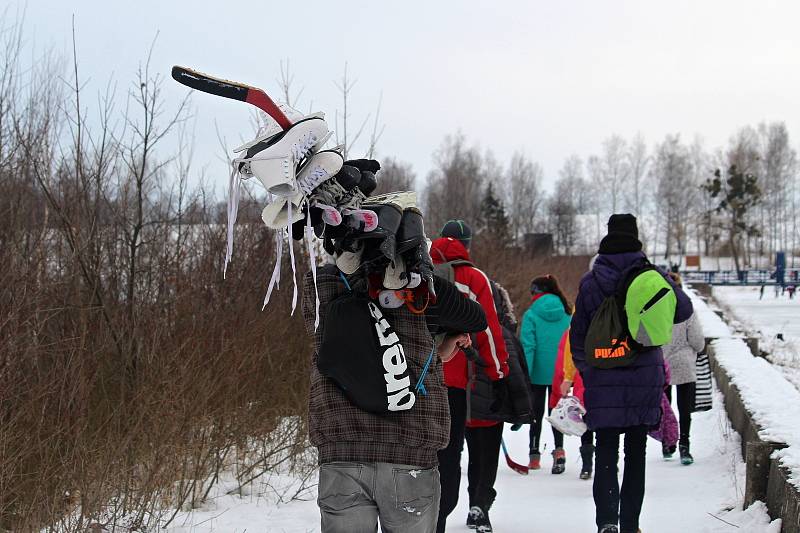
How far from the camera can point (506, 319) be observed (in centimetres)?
571

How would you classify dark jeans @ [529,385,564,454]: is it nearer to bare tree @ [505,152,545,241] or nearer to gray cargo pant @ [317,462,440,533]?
gray cargo pant @ [317,462,440,533]

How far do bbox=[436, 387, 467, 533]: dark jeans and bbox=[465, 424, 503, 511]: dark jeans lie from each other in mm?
419

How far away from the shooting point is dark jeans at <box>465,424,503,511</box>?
5.11 meters

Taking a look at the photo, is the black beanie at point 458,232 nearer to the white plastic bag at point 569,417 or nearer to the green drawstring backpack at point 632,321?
the green drawstring backpack at point 632,321

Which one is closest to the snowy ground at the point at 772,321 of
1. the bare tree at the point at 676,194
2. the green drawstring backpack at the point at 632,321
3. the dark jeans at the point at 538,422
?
the dark jeans at the point at 538,422

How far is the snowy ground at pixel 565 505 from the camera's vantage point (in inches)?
205

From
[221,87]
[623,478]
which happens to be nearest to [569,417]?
[623,478]

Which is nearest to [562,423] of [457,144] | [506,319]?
[506,319]

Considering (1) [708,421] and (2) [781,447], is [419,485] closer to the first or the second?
(2) [781,447]

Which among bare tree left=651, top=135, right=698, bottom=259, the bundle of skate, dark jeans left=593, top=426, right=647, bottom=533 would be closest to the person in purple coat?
dark jeans left=593, top=426, right=647, bottom=533

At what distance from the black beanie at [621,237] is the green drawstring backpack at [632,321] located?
140 millimetres

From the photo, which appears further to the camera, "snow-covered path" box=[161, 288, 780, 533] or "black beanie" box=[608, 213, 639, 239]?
"snow-covered path" box=[161, 288, 780, 533]

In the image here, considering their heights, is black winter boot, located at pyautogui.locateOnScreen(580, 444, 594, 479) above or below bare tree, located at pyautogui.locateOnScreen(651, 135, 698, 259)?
below

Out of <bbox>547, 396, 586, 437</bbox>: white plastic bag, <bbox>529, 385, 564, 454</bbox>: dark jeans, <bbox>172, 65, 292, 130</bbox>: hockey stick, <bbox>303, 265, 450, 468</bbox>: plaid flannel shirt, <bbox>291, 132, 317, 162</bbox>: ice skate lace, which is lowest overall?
<bbox>529, 385, 564, 454</bbox>: dark jeans
